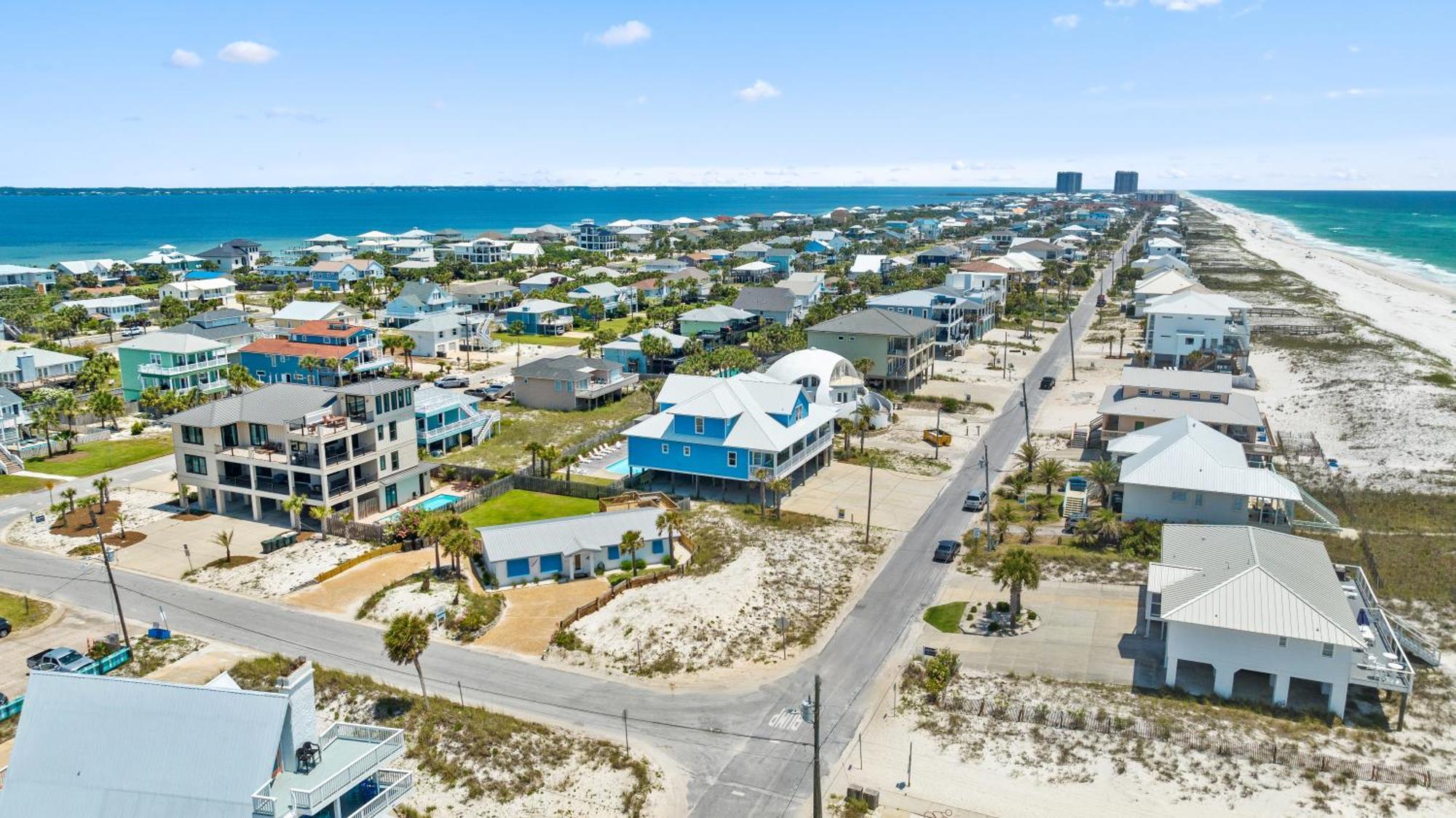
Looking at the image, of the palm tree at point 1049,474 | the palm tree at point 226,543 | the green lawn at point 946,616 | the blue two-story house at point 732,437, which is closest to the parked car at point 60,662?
the palm tree at point 226,543

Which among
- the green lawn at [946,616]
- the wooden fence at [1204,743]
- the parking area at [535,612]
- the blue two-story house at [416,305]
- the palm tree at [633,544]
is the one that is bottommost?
the parking area at [535,612]

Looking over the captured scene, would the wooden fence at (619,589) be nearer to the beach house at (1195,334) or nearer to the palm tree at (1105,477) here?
the palm tree at (1105,477)

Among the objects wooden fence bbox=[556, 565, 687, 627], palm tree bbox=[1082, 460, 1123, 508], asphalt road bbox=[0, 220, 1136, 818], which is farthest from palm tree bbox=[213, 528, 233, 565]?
palm tree bbox=[1082, 460, 1123, 508]

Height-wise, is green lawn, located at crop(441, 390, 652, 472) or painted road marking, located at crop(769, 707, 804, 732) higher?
green lawn, located at crop(441, 390, 652, 472)

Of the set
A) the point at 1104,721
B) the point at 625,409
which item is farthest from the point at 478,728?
the point at 625,409

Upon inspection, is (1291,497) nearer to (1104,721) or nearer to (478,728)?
(1104,721)

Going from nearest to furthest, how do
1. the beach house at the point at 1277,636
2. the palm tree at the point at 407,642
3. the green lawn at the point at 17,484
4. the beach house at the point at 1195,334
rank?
the beach house at the point at 1277,636
the palm tree at the point at 407,642
the green lawn at the point at 17,484
the beach house at the point at 1195,334

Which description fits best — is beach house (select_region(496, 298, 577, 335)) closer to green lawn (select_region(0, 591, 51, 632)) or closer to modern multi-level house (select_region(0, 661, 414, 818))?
green lawn (select_region(0, 591, 51, 632))

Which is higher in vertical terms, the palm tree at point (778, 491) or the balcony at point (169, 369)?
the balcony at point (169, 369)
